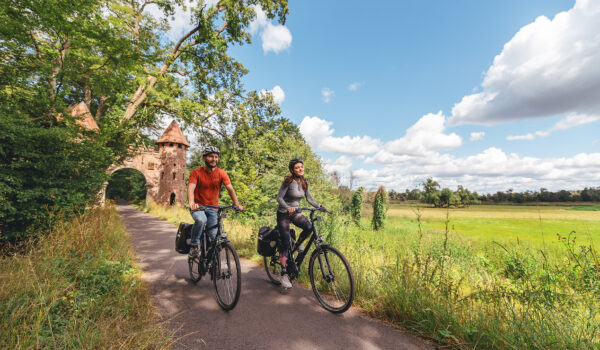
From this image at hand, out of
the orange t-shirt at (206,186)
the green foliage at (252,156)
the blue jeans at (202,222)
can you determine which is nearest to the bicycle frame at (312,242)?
the blue jeans at (202,222)

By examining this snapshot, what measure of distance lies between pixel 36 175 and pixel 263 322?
584cm

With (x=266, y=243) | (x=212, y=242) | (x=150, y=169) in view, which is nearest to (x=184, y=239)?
(x=212, y=242)

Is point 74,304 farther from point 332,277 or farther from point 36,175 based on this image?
point 36,175

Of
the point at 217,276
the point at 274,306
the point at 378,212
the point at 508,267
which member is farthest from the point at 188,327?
the point at 378,212

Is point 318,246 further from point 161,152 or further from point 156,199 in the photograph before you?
point 156,199

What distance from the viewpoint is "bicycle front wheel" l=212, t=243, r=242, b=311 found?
3117 mm

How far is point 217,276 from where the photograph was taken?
3.42 m

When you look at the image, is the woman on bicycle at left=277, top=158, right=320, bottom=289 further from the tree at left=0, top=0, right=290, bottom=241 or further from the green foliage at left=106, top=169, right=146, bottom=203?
the green foliage at left=106, top=169, right=146, bottom=203

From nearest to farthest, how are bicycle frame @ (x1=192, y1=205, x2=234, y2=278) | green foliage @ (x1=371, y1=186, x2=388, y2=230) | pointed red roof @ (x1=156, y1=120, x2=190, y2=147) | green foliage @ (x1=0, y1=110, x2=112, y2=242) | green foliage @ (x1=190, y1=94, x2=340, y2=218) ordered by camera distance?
bicycle frame @ (x1=192, y1=205, x2=234, y2=278) → green foliage @ (x1=0, y1=110, x2=112, y2=242) → green foliage @ (x1=190, y1=94, x2=340, y2=218) → green foliage @ (x1=371, y1=186, x2=388, y2=230) → pointed red roof @ (x1=156, y1=120, x2=190, y2=147)

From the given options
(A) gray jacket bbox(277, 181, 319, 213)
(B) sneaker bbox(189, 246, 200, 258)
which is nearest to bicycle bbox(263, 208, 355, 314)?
(A) gray jacket bbox(277, 181, 319, 213)

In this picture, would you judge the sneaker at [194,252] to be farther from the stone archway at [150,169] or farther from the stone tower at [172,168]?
the stone archway at [150,169]

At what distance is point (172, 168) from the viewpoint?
23891mm

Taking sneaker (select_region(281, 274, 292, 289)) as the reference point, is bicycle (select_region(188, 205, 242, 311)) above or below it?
above

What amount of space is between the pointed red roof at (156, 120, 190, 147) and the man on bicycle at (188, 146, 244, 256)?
911 inches
